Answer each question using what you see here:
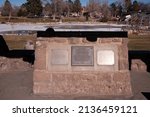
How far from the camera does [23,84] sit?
12.9m

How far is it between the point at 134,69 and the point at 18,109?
8.89 m

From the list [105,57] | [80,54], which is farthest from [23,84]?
[105,57]

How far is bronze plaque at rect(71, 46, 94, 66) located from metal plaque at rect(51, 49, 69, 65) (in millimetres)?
225

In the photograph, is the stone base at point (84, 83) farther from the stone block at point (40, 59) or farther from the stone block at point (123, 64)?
the stone block at point (40, 59)

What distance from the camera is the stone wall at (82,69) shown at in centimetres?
1163

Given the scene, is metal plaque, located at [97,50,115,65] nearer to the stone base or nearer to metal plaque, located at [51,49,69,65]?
the stone base

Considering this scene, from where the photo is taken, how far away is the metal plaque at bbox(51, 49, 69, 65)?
11.6 m

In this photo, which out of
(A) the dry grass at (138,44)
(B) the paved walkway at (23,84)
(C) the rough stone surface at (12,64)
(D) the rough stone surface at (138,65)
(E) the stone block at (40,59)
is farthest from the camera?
(A) the dry grass at (138,44)

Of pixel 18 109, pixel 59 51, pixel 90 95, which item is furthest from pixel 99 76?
pixel 18 109

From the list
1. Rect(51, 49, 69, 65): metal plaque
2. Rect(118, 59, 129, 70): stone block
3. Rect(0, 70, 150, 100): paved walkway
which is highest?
Rect(51, 49, 69, 65): metal plaque

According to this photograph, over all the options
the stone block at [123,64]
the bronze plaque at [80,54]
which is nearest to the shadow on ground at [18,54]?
the bronze plaque at [80,54]

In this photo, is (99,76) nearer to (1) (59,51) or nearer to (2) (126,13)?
(1) (59,51)

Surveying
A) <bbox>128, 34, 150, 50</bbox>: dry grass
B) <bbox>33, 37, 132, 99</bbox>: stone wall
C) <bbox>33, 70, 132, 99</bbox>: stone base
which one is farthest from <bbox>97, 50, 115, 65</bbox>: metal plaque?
<bbox>128, 34, 150, 50</bbox>: dry grass

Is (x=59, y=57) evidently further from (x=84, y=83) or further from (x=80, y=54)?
(x=84, y=83)
